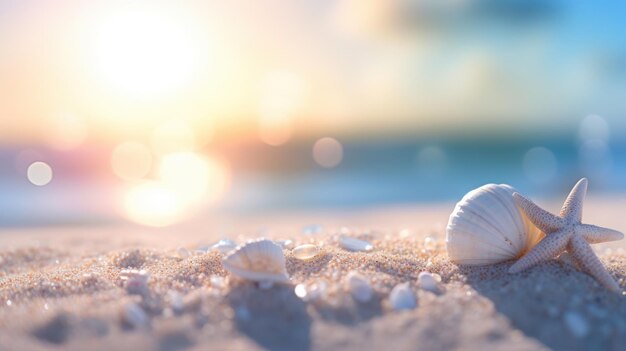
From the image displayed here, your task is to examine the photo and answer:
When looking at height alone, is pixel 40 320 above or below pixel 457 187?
above

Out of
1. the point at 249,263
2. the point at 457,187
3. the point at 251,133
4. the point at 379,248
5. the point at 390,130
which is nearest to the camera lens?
the point at 249,263

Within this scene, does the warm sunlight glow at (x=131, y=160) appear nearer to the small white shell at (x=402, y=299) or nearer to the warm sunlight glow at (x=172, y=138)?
the warm sunlight glow at (x=172, y=138)

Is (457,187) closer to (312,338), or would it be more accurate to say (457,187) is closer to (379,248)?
(379,248)

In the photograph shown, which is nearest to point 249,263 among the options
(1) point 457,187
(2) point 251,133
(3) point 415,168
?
(1) point 457,187

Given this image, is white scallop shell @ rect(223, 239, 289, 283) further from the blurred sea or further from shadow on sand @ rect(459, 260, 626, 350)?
the blurred sea

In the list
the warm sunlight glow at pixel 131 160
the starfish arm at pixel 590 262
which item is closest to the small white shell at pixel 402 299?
the starfish arm at pixel 590 262

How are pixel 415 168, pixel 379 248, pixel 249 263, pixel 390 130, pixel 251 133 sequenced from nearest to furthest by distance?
1. pixel 249 263
2. pixel 379 248
3. pixel 415 168
4. pixel 251 133
5. pixel 390 130
